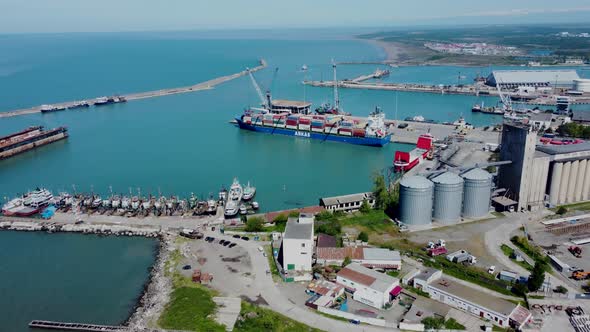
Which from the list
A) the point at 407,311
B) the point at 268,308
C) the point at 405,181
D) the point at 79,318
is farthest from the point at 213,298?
the point at 405,181

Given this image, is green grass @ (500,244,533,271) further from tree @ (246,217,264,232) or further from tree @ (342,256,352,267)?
tree @ (246,217,264,232)

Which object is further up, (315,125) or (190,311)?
(315,125)


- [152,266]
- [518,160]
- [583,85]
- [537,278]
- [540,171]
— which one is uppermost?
[583,85]

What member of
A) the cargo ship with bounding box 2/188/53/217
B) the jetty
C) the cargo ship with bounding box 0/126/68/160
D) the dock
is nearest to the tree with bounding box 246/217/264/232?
the dock

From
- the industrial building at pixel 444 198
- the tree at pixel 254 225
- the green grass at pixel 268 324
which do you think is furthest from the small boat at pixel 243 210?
the green grass at pixel 268 324

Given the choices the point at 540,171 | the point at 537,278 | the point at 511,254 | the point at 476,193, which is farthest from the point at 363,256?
the point at 540,171

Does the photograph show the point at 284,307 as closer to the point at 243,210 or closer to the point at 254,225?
the point at 254,225

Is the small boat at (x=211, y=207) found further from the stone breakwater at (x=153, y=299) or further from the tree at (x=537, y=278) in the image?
the tree at (x=537, y=278)
